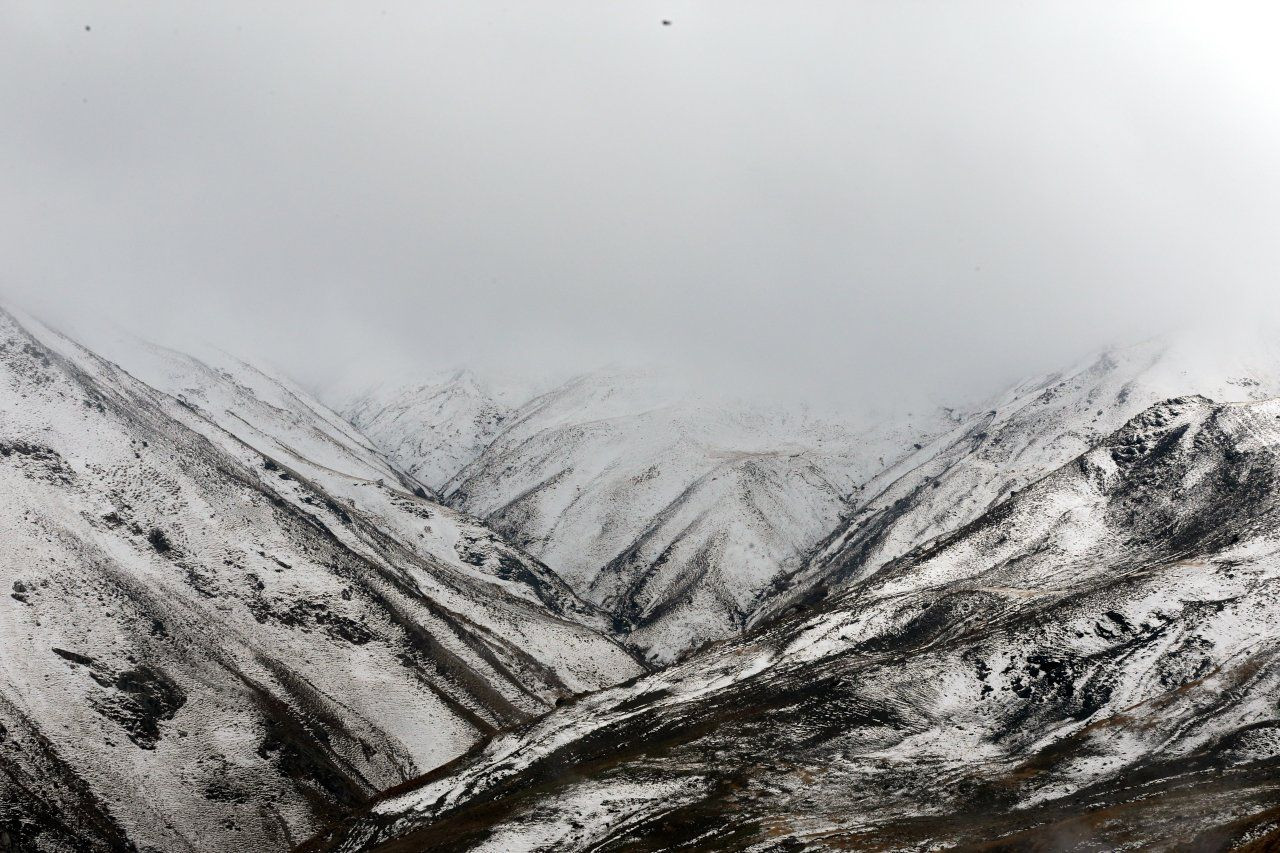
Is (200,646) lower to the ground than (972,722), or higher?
higher

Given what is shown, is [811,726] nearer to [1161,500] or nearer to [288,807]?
[288,807]

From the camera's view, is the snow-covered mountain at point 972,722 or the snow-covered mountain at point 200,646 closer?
the snow-covered mountain at point 972,722

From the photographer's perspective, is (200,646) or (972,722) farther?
(200,646)

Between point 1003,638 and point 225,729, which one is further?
point 225,729

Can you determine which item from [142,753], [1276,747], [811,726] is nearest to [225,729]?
[142,753]
